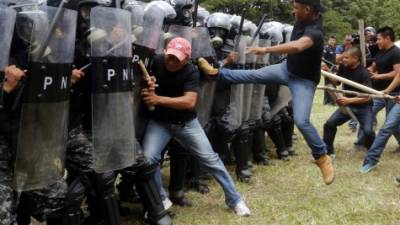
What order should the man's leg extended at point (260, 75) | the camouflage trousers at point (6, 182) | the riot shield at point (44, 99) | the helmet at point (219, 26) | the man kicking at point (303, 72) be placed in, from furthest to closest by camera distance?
the helmet at point (219, 26), the man's leg extended at point (260, 75), the man kicking at point (303, 72), the camouflage trousers at point (6, 182), the riot shield at point (44, 99)

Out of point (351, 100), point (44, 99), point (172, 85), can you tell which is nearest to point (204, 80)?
point (172, 85)

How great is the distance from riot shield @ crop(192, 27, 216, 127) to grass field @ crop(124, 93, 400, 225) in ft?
3.01

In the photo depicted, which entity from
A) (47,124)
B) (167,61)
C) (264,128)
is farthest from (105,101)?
(264,128)

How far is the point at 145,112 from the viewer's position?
208 inches

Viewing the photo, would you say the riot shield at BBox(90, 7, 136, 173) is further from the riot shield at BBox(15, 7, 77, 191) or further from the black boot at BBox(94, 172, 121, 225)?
the riot shield at BBox(15, 7, 77, 191)

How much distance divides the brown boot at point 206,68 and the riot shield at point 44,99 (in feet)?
7.58

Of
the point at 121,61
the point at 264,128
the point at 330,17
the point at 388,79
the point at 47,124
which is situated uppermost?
the point at 121,61

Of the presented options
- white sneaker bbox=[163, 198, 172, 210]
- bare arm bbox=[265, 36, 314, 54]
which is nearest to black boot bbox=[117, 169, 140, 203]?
white sneaker bbox=[163, 198, 172, 210]

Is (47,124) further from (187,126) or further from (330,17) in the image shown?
(330,17)

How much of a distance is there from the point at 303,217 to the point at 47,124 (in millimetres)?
2983

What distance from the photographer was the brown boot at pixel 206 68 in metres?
5.90

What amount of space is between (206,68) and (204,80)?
0.87ft

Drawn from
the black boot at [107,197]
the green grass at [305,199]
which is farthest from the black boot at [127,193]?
the black boot at [107,197]

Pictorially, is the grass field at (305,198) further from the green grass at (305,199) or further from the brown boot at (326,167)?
the brown boot at (326,167)
